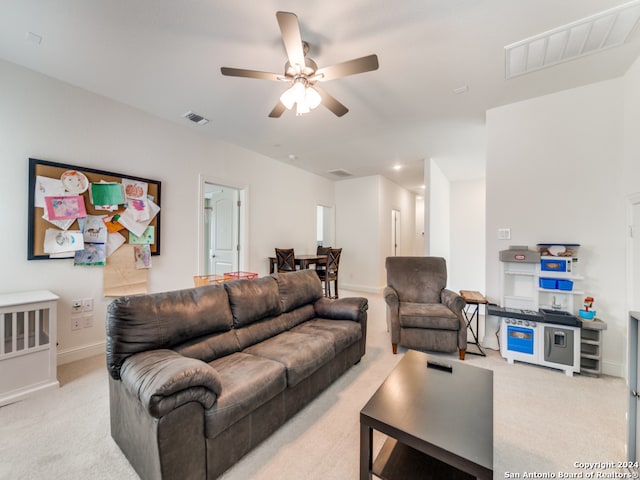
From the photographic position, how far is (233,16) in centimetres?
178

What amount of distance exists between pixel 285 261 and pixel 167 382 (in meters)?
3.52

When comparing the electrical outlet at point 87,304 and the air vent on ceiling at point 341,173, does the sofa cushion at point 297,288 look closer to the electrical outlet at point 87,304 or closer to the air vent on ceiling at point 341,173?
the electrical outlet at point 87,304

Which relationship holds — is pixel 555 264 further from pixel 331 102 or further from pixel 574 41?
pixel 331 102

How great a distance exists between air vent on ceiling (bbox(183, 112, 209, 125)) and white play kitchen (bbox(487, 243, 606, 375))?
3.92 metres

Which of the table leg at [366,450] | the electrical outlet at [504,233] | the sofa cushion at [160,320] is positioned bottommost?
the table leg at [366,450]

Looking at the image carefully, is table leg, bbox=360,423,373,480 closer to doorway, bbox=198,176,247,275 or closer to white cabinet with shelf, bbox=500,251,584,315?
white cabinet with shelf, bbox=500,251,584,315

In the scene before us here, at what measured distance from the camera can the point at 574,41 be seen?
6.53ft

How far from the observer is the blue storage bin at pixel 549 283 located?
258cm

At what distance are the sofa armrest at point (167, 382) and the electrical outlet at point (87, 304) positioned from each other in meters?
1.93

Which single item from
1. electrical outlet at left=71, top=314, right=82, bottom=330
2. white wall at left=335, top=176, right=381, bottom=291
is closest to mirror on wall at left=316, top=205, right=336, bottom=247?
white wall at left=335, top=176, right=381, bottom=291

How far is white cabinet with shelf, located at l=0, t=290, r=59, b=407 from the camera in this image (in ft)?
6.41

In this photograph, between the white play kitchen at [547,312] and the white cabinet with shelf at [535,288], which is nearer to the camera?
the white play kitchen at [547,312]

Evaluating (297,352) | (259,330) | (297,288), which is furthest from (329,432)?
(297,288)

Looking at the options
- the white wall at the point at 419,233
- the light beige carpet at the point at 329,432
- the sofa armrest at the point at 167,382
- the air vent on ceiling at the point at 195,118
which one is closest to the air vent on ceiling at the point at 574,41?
the light beige carpet at the point at 329,432
